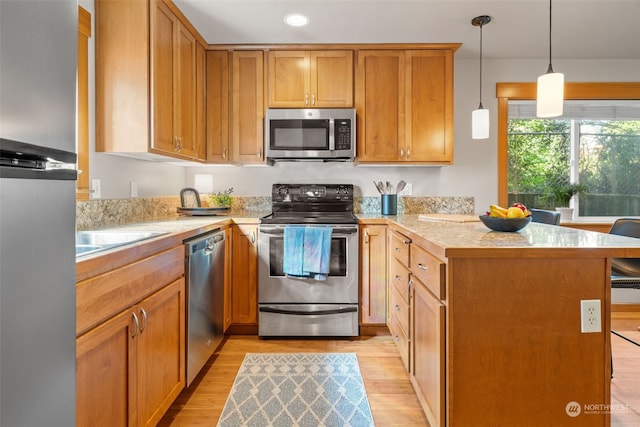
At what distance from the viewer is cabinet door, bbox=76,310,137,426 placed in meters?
1.06

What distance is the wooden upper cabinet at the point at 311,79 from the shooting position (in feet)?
9.44

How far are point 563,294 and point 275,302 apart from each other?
1.87 m

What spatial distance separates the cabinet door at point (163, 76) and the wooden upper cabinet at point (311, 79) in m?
0.83

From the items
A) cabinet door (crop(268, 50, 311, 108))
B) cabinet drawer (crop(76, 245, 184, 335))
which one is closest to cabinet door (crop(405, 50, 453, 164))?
cabinet door (crop(268, 50, 311, 108))

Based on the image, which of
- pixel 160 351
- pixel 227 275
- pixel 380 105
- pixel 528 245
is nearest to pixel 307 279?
pixel 227 275

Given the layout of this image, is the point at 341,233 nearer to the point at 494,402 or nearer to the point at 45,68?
the point at 494,402

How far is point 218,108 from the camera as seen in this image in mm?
2941

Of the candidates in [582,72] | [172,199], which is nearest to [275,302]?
[172,199]

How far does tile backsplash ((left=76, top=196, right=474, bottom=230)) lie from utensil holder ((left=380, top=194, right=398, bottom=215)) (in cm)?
19

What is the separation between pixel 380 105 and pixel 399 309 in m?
1.63

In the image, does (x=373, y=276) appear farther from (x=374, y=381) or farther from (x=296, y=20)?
(x=296, y=20)

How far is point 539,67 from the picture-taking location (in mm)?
3213

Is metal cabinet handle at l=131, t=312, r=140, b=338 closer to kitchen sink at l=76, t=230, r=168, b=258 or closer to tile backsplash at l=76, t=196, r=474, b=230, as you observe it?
kitchen sink at l=76, t=230, r=168, b=258

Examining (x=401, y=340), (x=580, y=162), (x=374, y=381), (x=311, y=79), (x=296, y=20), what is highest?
(x=296, y=20)
